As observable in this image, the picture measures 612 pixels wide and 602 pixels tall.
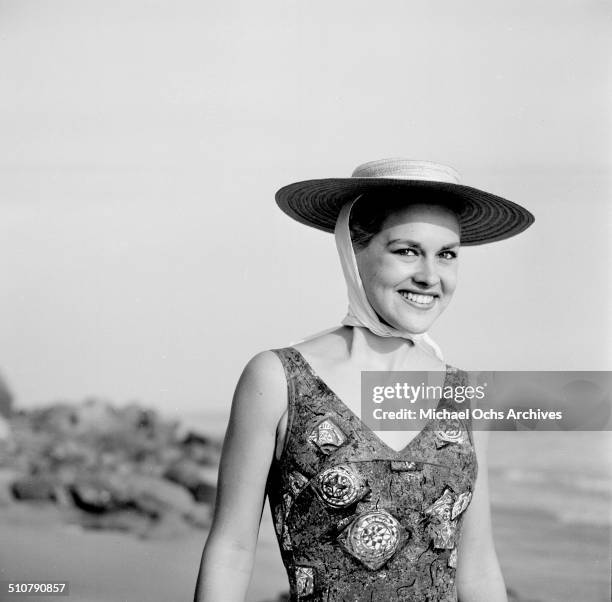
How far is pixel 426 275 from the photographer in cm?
163

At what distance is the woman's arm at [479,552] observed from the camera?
69.1 inches

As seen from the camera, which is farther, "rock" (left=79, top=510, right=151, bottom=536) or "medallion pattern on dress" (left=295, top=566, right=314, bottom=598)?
"rock" (left=79, top=510, right=151, bottom=536)

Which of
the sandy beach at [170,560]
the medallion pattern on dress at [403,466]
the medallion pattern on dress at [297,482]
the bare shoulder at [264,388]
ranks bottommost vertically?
the sandy beach at [170,560]

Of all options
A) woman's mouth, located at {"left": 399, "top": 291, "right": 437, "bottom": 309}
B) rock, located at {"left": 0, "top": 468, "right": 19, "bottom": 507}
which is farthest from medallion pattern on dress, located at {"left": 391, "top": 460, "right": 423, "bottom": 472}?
rock, located at {"left": 0, "top": 468, "right": 19, "bottom": 507}

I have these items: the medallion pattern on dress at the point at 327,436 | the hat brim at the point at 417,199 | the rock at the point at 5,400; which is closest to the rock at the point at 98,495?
the rock at the point at 5,400

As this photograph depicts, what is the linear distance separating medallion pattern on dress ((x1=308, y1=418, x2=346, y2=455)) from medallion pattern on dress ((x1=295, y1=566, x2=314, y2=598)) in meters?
0.19

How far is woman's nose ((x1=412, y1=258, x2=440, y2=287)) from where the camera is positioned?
163 cm

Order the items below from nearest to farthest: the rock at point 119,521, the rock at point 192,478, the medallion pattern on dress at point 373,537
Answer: the medallion pattern on dress at point 373,537 < the rock at point 119,521 < the rock at point 192,478

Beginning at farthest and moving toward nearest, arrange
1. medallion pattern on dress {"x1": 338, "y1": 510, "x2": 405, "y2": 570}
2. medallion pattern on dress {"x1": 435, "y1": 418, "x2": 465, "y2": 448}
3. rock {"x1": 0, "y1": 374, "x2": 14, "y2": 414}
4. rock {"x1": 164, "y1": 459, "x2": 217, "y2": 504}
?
rock {"x1": 164, "y1": 459, "x2": 217, "y2": 504}, rock {"x1": 0, "y1": 374, "x2": 14, "y2": 414}, medallion pattern on dress {"x1": 435, "y1": 418, "x2": 465, "y2": 448}, medallion pattern on dress {"x1": 338, "y1": 510, "x2": 405, "y2": 570}

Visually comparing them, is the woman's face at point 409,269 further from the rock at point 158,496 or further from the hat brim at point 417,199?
the rock at point 158,496

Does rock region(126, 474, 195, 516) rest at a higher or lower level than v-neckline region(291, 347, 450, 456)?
lower

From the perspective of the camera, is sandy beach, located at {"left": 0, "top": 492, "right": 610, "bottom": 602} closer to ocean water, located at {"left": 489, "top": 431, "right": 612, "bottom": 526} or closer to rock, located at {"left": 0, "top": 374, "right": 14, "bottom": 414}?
ocean water, located at {"left": 489, "top": 431, "right": 612, "bottom": 526}

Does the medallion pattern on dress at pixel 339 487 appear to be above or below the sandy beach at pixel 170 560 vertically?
above

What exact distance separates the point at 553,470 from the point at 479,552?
1.12 metres
